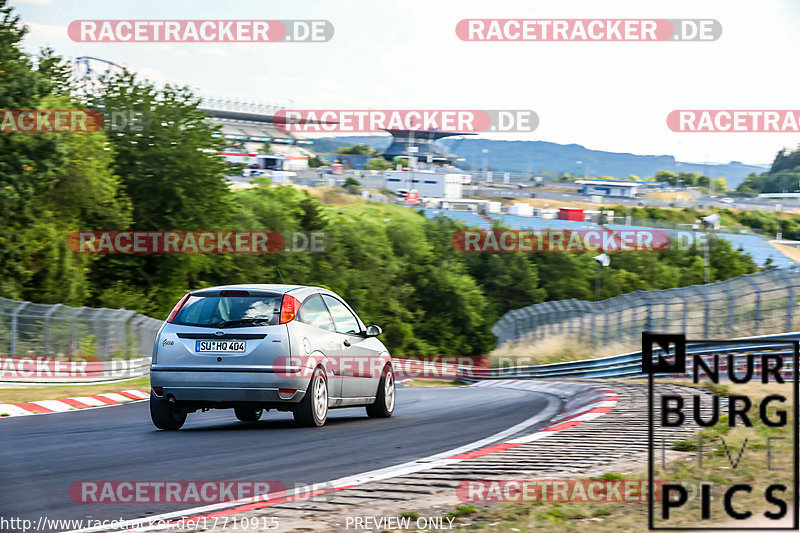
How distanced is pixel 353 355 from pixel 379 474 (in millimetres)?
4174

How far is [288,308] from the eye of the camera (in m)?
9.78

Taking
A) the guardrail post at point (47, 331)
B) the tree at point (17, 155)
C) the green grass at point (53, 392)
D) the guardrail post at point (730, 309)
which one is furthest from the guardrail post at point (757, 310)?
the tree at point (17, 155)

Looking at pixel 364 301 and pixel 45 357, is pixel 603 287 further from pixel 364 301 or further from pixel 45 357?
pixel 45 357

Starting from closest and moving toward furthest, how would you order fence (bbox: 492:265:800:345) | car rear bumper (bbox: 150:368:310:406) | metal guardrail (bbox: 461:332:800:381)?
car rear bumper (bbox: 150:368:310:406), fence (bbox: 492:265:800:345), metal guardrail (bbox: 461:332:800:381)

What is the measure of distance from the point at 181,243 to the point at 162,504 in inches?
1583

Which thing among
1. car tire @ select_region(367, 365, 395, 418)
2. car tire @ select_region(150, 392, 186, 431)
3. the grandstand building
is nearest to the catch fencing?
car tire @ select_region(150, 392, 186, 431)

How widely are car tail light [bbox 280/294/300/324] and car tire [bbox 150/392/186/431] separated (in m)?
1.57

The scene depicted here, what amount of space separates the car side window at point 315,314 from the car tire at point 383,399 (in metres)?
1.58

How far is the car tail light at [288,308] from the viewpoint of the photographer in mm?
9695

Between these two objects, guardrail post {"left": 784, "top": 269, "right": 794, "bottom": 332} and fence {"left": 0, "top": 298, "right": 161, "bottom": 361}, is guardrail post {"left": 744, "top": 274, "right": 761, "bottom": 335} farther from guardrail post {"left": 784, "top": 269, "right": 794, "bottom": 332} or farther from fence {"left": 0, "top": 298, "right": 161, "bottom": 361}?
fence {"left": 0, "top": 298, "right": 161, "bottom": 361}

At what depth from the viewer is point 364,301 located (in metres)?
75.4

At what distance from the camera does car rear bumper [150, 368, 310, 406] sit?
9477 mm

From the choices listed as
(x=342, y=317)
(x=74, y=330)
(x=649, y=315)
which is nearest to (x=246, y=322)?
(x=342, y=317)

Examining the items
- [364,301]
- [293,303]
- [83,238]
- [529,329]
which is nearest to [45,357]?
[293,303]
